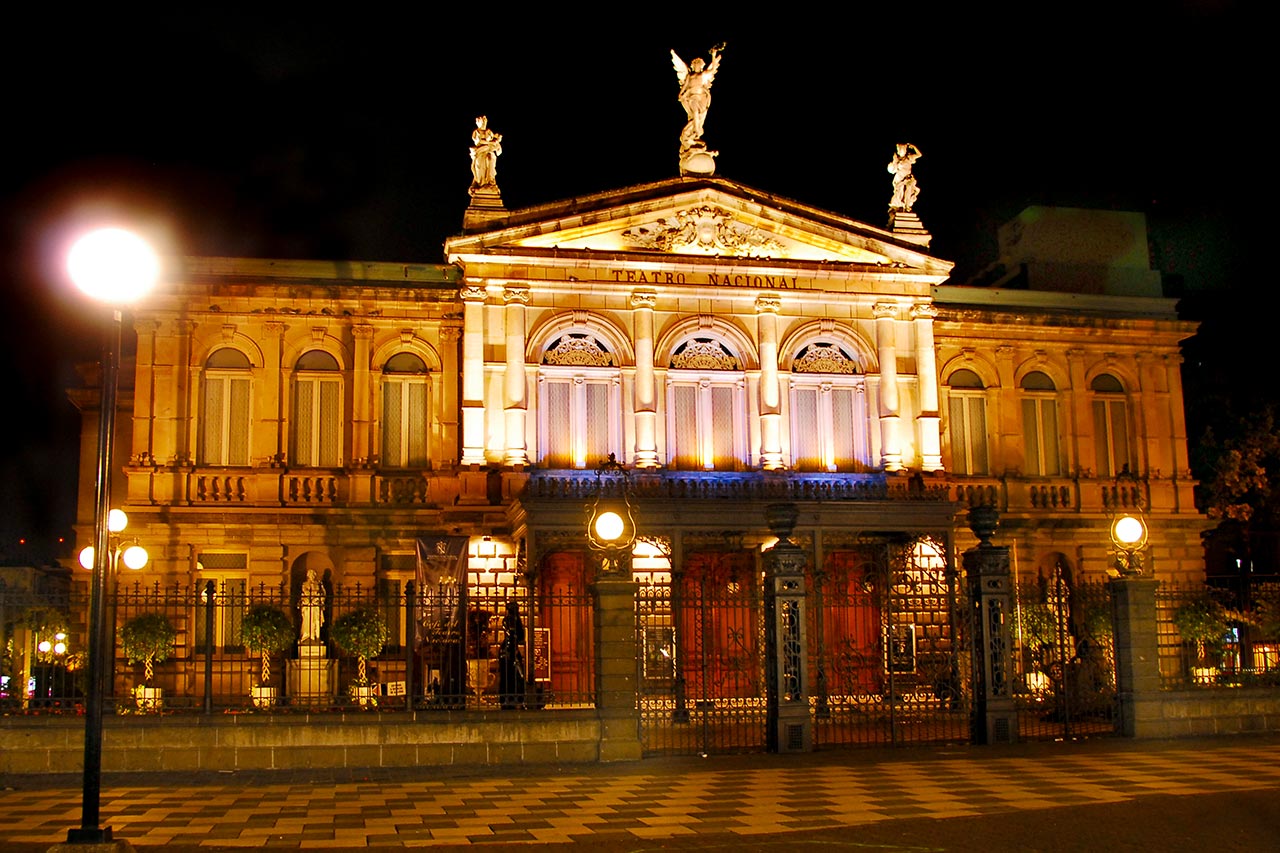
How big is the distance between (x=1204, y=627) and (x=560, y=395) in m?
14.7

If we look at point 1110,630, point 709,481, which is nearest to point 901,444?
point 709,481

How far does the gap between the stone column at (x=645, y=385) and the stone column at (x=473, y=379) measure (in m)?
3.58

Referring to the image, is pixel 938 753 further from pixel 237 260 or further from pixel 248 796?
pixel 237 260

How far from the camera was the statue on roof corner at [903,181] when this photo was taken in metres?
33.1

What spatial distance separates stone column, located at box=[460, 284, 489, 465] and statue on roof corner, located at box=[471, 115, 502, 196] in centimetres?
274

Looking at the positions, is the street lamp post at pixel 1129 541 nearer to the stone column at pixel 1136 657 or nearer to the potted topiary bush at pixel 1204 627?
the stone column at pixel 1136 657

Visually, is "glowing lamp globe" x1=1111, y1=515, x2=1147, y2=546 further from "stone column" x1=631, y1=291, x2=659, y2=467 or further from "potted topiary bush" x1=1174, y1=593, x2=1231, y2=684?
"stone column" x1=631, y1=291, x2=659, y2=467

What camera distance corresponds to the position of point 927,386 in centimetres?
3212

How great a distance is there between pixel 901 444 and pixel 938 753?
14.2m

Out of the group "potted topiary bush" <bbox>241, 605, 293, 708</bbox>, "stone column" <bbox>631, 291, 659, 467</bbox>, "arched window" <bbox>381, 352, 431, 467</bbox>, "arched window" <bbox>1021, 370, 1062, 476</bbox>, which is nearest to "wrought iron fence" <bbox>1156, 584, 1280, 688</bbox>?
"arched window" <bbox>1021, 370, 1062, 476</bbox>

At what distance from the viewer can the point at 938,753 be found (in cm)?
1819

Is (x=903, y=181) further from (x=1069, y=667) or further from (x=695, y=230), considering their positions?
(x=1069, y=667)

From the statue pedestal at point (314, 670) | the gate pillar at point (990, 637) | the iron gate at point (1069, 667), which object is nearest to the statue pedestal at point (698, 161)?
the iron gate at point (1069, 667)

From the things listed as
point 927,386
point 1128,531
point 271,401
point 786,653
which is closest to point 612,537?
point 786,653
